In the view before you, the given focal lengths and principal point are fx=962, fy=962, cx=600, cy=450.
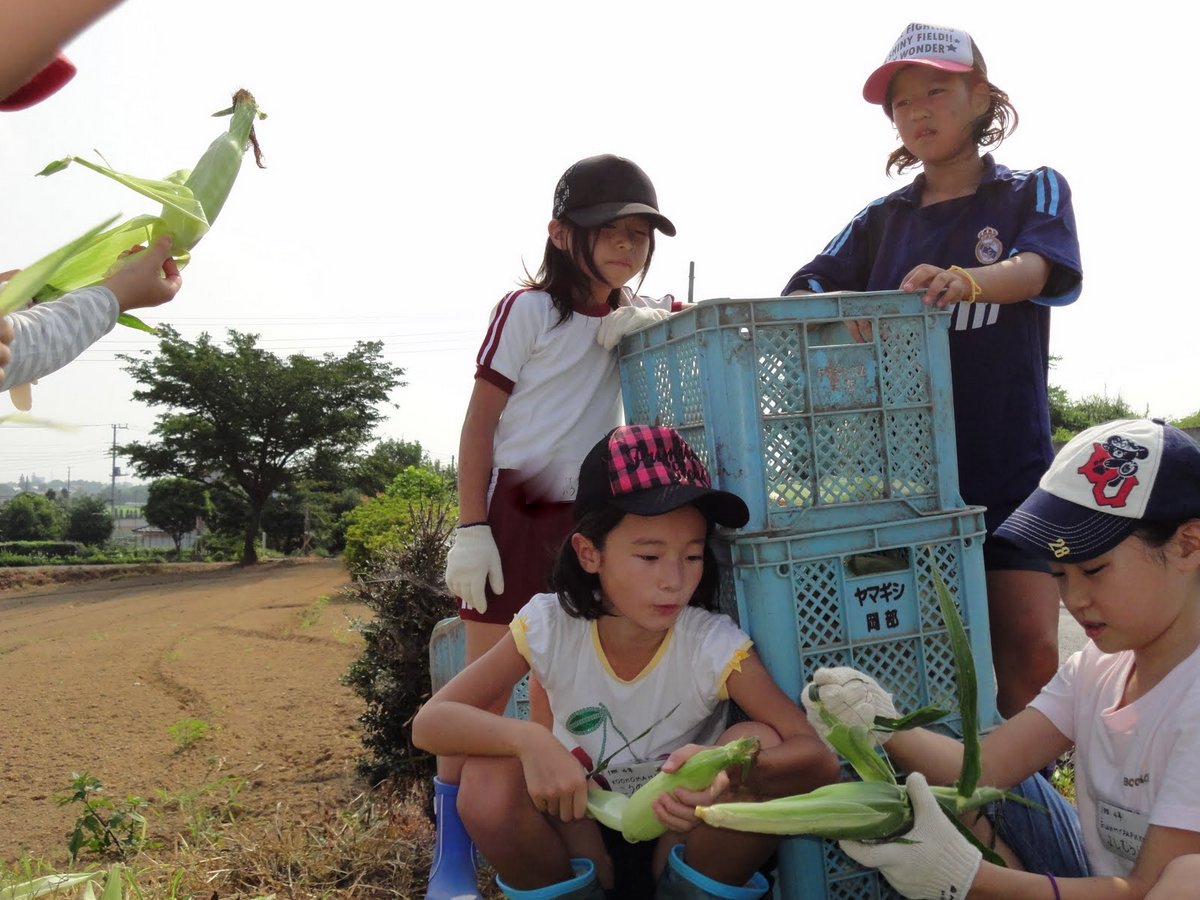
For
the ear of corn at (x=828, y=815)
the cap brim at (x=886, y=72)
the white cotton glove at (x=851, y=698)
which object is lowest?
the ear of corn at (x=828, y=815)

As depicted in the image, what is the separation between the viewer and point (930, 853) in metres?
1.71

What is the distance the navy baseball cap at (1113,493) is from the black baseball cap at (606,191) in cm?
139

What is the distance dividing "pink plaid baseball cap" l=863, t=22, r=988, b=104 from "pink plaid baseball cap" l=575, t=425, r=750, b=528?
51.2 inches

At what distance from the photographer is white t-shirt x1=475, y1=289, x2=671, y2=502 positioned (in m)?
2.91

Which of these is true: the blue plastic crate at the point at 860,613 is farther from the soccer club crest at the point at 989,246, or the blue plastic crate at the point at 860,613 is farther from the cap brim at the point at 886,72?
the cap brim at the point at 886,72

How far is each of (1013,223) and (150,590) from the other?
21.8 meters

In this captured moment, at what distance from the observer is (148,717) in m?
7.86

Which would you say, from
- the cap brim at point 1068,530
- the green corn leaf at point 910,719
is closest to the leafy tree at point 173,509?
the green corn leaf at point 910,719

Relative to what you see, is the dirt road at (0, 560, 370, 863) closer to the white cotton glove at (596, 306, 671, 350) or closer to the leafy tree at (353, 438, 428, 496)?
the white cotton glove at (596, 306, 671, 350)

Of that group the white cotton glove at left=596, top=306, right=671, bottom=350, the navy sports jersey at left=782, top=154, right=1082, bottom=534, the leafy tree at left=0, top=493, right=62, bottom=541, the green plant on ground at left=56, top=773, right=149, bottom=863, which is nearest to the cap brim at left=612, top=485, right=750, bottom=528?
the white cotton glove at left=596, top=306, right=671, bottom=350

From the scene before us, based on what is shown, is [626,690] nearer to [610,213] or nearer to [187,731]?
[610,213]

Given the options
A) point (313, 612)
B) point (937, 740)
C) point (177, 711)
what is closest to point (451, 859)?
point (937, 740)

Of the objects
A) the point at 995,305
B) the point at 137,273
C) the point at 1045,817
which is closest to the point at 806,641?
the point at 1045,817

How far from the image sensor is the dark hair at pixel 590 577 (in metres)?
2.46
